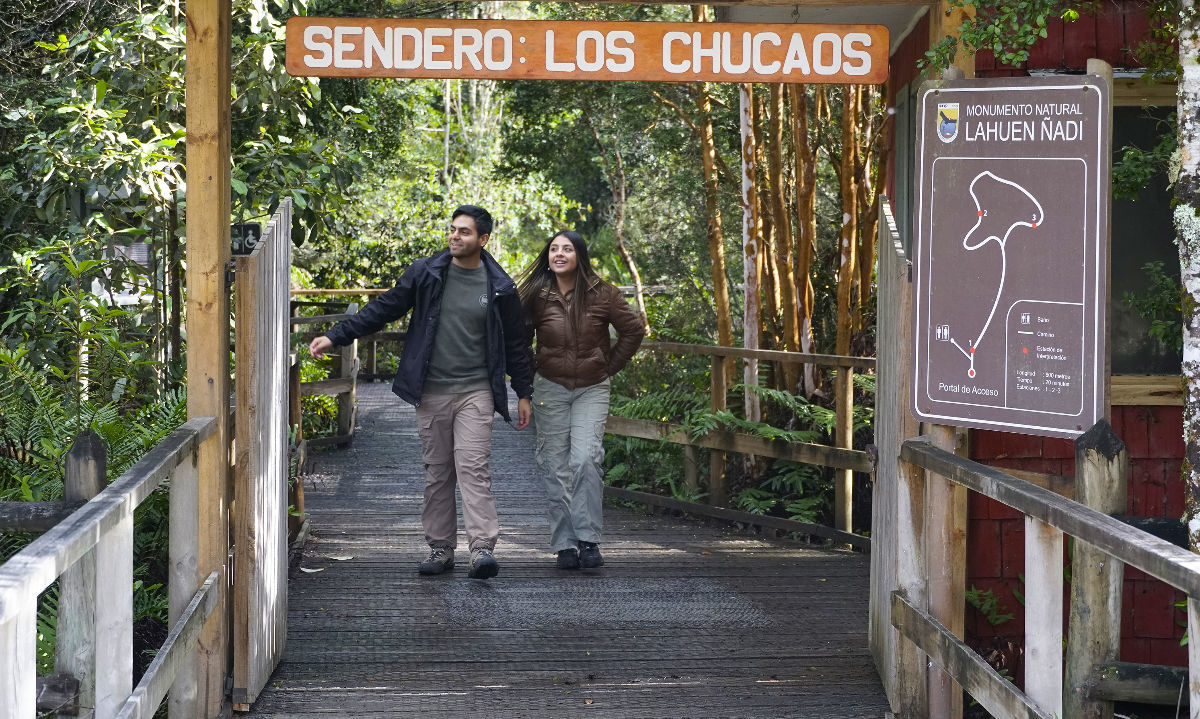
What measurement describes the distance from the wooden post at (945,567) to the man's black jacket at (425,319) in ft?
8.64

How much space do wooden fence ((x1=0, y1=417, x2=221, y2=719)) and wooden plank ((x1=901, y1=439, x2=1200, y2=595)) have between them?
6.86ft

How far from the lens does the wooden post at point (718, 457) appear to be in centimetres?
893

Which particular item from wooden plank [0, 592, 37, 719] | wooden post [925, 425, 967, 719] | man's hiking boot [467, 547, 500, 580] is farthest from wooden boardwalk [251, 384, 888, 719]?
wooden plank [0, 592, 37, 719]

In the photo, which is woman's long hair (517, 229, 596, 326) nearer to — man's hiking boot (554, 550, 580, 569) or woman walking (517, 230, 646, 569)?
woman walking (517, 230, 646, 569)

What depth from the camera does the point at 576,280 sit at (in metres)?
6.98

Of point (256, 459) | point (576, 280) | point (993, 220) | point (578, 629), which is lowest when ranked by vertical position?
point (578, 629)

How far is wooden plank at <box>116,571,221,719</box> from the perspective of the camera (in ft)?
10.5

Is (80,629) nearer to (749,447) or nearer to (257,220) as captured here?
(257,220)

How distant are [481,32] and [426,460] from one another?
2.62m

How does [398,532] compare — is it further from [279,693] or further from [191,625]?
[191,625]

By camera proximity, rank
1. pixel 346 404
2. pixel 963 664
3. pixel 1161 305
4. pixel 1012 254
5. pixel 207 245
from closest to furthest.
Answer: pixel 963 664 → pixel 1012 254 → pixel 207 245 → pixel 1161 305 → pixel 346 404

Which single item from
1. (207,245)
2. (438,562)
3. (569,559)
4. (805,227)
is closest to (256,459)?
(207,245)

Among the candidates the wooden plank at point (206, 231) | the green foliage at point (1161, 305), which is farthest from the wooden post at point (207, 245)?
the green foliage at point (1161, 305)

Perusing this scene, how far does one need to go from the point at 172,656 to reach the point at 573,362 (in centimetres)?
354
